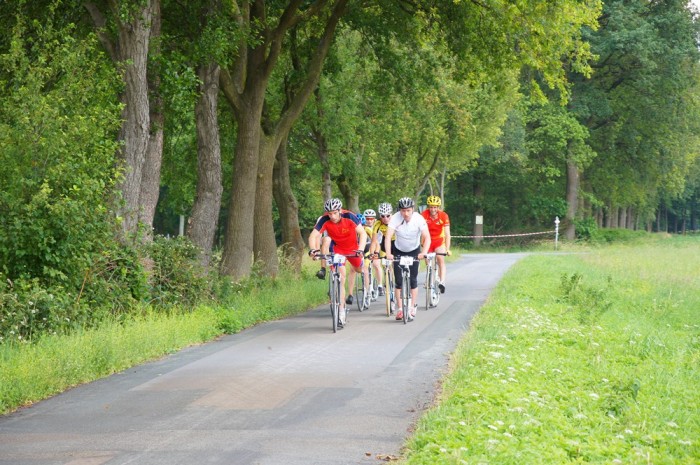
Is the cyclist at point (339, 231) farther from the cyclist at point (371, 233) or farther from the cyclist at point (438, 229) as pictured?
the cyclist at point (438, 229)

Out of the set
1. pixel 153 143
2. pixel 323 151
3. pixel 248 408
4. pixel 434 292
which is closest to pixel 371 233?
pixel 434 292

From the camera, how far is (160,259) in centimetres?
1597

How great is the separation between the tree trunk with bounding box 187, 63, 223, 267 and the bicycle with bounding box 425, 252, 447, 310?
13.6 feet

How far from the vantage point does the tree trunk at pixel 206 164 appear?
19.1 m

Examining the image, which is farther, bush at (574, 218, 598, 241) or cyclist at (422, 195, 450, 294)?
bush at (574, 218, 598, 241)

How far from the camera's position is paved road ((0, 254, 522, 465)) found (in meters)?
7.20

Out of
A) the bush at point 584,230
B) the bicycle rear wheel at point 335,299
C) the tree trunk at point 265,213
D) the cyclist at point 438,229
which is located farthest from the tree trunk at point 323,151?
the bush at point 584,230

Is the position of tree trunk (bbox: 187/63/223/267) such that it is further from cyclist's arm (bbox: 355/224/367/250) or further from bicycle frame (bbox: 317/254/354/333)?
bicycle frame (bbox: 317/254/354/333)

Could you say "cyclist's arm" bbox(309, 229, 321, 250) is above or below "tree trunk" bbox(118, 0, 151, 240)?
below

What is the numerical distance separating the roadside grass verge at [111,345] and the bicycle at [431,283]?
2642 millimetres

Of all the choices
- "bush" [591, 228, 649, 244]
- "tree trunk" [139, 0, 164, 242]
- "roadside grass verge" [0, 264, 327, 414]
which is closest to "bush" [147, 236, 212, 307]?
"roadside grass verge" [0, 264, 327, 414]

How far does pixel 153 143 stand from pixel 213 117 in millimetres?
2165

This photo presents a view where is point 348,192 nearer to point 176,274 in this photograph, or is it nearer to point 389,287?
point 389,287

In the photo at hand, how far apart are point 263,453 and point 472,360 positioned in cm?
410
